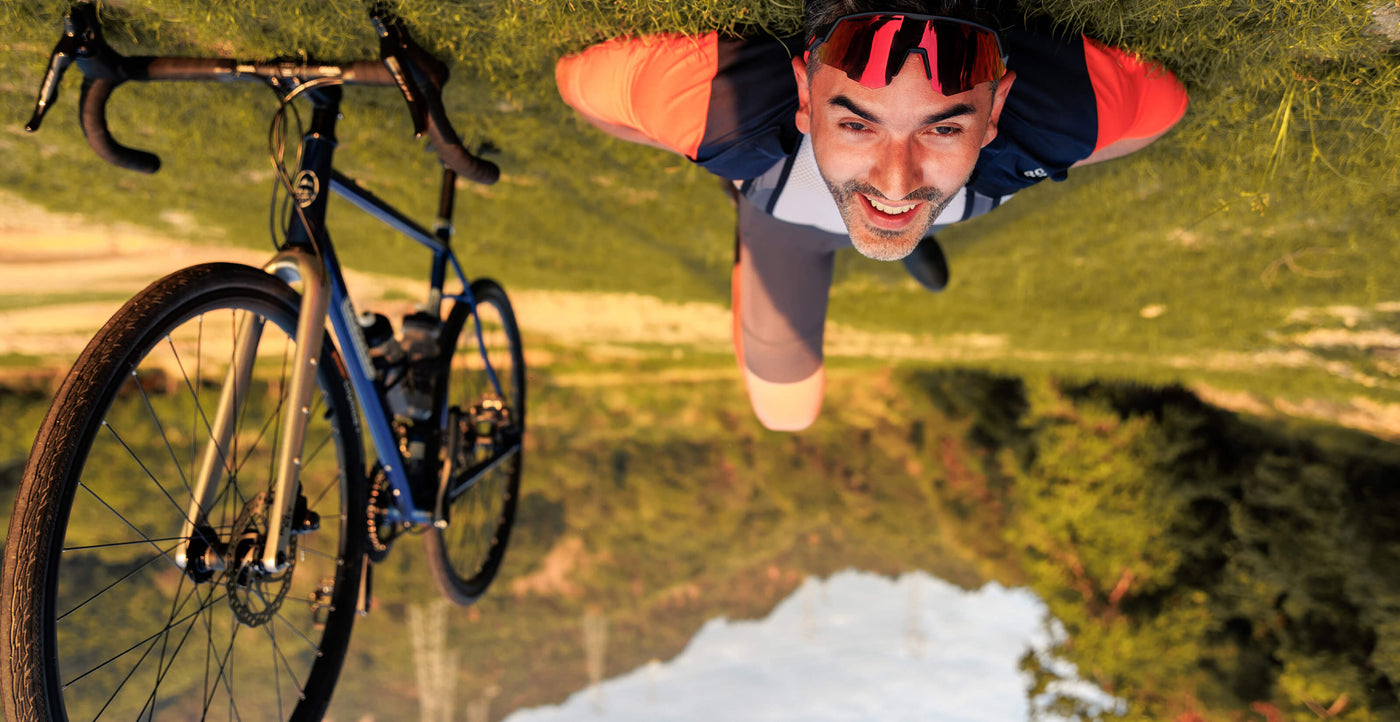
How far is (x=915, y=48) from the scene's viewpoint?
3.90ft

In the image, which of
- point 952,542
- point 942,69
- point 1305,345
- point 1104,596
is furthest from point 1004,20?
point 952,542

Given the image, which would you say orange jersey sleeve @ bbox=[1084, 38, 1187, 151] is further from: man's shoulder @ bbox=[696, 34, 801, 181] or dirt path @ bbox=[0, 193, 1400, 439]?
dirt path @ bbox=[0, 193, 1400, 439]

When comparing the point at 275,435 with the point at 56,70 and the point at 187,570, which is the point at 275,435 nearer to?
the point at 187,570

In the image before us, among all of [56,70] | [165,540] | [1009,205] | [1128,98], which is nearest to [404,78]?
[56,70]

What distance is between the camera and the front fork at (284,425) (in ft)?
4.16

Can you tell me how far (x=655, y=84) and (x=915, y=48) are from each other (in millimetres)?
596

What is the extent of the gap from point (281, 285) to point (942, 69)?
1.19m

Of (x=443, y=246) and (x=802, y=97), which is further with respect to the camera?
(x=443, y=246)

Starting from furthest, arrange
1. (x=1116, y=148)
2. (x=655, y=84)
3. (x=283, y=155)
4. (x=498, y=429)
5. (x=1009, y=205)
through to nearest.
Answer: (x=1009, y=205), (x=498, y=429), (x=1116, y=148), (x=655, y=84), (x=283, y=155)

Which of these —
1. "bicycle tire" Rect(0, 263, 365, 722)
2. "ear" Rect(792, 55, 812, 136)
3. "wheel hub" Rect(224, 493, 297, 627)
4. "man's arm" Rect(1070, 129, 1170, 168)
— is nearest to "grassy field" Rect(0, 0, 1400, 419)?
"man's arm" Rect(1070, 129, 1170, 168)

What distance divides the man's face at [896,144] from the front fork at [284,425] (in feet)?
3.14

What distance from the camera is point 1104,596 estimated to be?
4809 millimetres

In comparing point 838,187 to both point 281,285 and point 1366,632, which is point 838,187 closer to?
point 281,285

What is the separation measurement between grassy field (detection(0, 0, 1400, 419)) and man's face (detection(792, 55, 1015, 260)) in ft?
1.61
